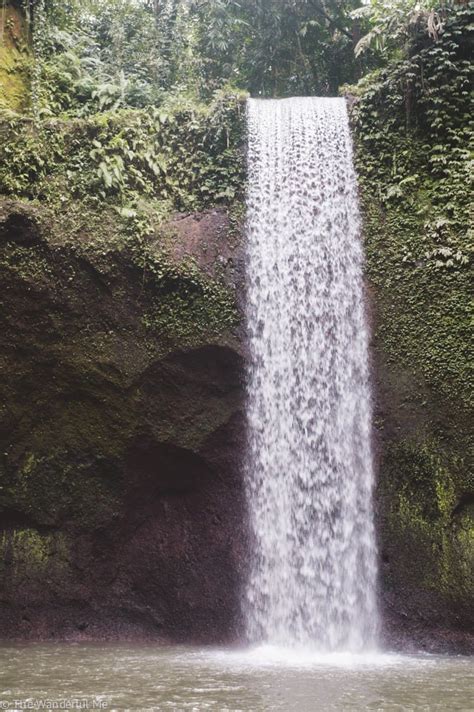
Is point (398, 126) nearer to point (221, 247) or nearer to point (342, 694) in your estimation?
point (221, 247)

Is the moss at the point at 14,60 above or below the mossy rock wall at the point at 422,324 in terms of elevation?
above

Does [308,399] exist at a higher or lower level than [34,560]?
higher

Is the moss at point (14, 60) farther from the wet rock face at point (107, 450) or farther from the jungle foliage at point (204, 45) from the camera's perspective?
the wet rock face at point (107, 450)

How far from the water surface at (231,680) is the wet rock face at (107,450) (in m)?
1.06

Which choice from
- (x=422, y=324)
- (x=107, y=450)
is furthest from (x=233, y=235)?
(x=107, y=450)

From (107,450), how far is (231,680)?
390cm

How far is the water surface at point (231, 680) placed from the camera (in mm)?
4078

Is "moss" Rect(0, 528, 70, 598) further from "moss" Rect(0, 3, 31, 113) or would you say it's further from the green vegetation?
"moss" Rect(0, 3, 31, 113)

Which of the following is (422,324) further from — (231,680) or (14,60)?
(14,60)

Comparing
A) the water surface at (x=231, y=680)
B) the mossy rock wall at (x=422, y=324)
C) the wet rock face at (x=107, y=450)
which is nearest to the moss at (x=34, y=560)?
the wet rock face at (x=107, y=450)

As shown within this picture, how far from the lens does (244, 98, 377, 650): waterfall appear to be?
7.73 metres

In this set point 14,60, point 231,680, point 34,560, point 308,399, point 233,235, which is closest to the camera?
point 231,680

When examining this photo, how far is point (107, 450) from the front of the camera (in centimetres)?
831

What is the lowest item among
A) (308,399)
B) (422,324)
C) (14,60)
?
(308,399)
